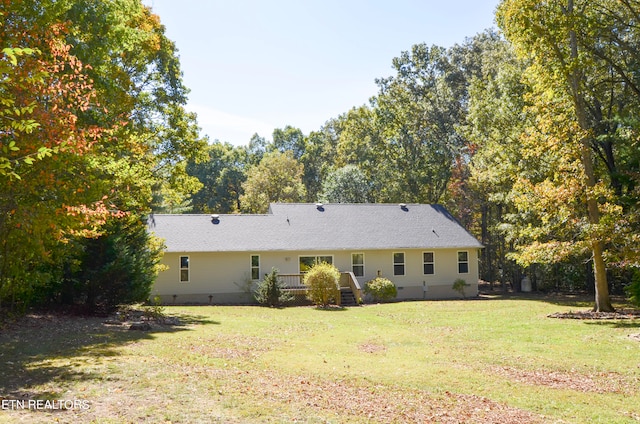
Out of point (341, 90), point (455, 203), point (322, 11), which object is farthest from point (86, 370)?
point (455, 203)

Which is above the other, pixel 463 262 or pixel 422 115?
pixel 422 115

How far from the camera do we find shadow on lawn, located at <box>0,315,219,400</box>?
8.33m

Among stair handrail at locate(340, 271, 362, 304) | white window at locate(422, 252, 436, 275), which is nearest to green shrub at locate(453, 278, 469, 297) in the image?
white window at locate(422, 252, 436, 275)

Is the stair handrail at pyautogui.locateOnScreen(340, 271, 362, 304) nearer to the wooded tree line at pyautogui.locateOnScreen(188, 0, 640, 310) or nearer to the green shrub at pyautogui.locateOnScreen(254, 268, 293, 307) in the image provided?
A: the green shrub at pyautogui.locateOnScreen(254, 268, 293, 307)

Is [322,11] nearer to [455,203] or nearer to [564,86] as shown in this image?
[564,86]

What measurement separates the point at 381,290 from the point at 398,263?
3.16m

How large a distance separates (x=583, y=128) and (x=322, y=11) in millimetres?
11382

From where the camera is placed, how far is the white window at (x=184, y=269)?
2855 centimetres

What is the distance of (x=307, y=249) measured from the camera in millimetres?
29328

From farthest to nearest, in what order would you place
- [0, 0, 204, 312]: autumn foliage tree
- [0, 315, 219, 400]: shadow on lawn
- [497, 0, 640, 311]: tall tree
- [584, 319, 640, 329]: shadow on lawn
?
[497, 0, 640, 311]: tall tree
[584, 319, 640, 329]: shadow on lawn
[0, 0, 204, 312]: autumn foliage tree
[0, 315, 219, 400]: shadow on lawn

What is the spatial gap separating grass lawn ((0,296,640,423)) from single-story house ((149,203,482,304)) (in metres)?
10.8

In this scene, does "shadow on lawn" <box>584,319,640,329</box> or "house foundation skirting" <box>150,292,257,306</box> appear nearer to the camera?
"shadow on lawn" <box>584,319,640,329</box>

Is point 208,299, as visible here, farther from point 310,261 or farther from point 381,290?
point 381,290

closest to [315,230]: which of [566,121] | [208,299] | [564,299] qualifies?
[208,299]
